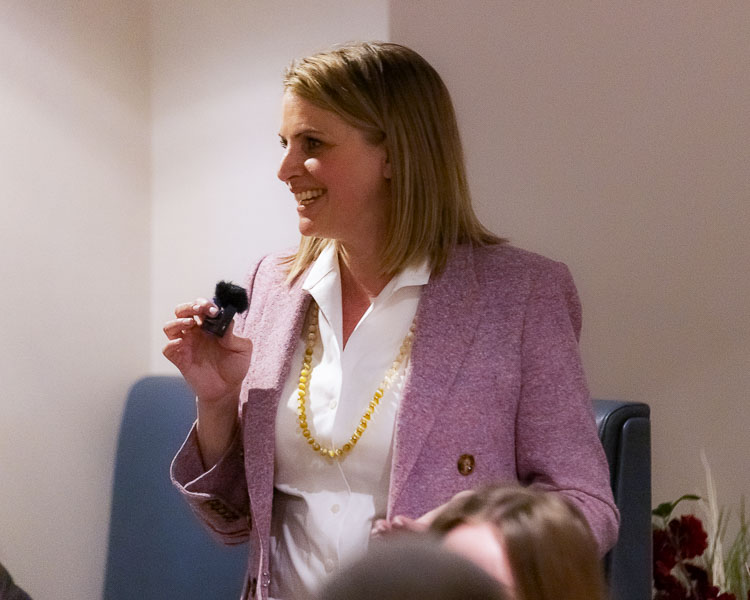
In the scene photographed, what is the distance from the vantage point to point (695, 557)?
77.7 inches

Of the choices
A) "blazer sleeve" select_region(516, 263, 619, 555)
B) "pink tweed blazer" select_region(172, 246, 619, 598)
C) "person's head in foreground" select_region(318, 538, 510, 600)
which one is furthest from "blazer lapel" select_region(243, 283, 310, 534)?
"person's head in foreground" select_region(318, 538, 510, 600)

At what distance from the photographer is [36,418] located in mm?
2135

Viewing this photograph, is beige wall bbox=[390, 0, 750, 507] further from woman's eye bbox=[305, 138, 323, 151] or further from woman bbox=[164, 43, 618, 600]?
woman's eye bbox=[305, 138, 323, 151]

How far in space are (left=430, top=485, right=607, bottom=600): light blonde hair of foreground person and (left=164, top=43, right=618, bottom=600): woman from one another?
85cm

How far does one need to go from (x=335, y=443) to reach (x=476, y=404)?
0.21 m

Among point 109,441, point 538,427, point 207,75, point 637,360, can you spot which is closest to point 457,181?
point 538,427

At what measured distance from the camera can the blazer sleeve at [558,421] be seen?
143cm

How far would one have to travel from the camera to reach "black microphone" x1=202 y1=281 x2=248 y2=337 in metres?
1.45

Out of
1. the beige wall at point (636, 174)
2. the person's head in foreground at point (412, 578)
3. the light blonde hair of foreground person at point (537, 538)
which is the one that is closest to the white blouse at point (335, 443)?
the beige wall at point (636, 174)

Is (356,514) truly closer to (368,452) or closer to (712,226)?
(368,452)

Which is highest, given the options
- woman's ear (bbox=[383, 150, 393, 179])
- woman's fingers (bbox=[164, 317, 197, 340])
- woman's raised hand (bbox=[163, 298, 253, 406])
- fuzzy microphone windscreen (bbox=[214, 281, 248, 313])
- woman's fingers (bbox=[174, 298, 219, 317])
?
woman's ear (bbox=[383, 150, 393, 179])

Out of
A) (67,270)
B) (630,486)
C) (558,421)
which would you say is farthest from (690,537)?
(67,270)

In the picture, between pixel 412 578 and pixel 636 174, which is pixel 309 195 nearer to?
pixel 636 174

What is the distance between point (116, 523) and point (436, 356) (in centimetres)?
112
